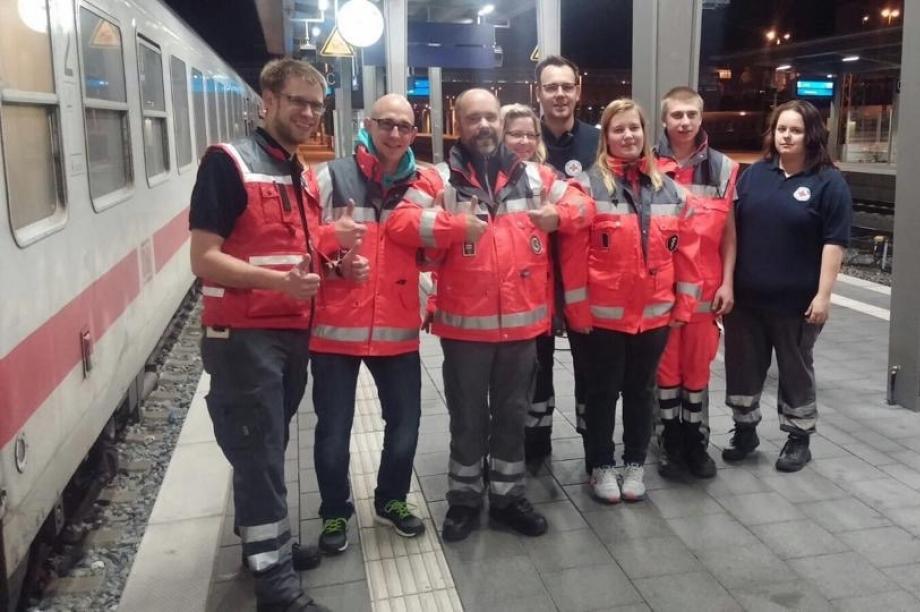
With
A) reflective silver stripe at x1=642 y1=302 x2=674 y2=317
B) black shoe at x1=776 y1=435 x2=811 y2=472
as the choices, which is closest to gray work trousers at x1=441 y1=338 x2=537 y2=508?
reflective silver stripe at x1=642 y1=302 x2=674 y2=317

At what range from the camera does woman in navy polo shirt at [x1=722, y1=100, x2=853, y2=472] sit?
412cm

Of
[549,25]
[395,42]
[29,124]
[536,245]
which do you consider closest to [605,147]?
[536,245]

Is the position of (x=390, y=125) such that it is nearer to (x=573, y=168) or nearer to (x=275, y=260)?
(x=275, y=260)

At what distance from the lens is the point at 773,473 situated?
14.1 feet

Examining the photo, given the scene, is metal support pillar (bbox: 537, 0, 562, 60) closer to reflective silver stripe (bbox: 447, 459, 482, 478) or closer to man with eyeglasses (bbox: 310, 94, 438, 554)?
man with eyeglasses (bbox: 310, 94, 438, 554)

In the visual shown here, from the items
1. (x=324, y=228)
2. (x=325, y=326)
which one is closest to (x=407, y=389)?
(x=325, y=326)

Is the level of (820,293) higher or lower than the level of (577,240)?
lower

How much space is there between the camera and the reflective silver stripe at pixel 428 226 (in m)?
3.25

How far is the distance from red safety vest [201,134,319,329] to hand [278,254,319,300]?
112 mm

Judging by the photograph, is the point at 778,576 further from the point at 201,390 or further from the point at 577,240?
the point at 201,390

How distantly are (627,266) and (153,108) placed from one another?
4.25 m

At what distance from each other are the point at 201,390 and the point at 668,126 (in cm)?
364

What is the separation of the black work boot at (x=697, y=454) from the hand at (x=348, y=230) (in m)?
2.10

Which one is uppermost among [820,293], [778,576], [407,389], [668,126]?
[668,126]
